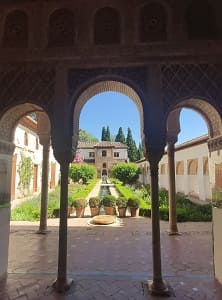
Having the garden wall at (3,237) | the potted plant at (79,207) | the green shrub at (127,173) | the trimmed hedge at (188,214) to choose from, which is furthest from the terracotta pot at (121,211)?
the green shrub at (127,173)

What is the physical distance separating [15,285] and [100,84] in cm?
440

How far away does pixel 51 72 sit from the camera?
5289 millimetres

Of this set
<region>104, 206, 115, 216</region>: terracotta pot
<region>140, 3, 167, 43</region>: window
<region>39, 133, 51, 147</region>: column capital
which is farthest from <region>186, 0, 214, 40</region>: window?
<region>104, 206, 115, 216</region>: terracotta pot

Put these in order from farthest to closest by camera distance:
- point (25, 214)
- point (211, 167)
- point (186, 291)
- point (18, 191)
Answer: point (18, 191) → point (25, 214) → point (211, 167) → point (186, 291)

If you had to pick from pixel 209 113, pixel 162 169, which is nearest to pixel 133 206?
pixel 209 113

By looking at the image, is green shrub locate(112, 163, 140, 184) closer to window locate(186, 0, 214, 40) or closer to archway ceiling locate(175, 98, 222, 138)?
archway ceiling locate(175, 98, 222, 138)

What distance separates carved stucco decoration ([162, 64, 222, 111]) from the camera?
5.00m

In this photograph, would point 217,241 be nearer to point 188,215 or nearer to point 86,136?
point 188,215

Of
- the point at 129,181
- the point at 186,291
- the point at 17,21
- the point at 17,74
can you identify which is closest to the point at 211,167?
the point at 186,291

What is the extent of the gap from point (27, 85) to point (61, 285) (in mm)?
3980

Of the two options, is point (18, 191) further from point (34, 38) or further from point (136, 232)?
point (34, 38)

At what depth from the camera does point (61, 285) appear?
4.68 m

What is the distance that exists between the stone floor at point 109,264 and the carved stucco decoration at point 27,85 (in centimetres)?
354

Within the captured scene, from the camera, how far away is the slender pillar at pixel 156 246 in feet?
15.0
